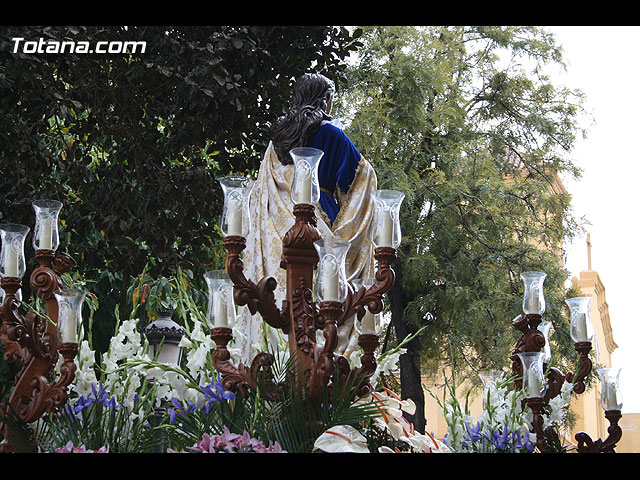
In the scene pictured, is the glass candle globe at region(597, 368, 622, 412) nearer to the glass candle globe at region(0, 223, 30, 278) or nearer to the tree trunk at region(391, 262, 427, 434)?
the glass candle globe at region(0, 223, 30, 278)

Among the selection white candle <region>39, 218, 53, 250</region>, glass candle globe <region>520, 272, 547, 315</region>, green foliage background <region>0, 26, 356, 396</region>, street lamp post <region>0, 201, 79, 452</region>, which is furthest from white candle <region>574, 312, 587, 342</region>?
green foliage background <region>0, 26, 356, 396</region>

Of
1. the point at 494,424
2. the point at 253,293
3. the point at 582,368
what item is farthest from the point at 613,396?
the point at 253,293

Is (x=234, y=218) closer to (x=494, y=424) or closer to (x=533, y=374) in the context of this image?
(x=494, y=424)

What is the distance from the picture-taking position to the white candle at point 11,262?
3.86m

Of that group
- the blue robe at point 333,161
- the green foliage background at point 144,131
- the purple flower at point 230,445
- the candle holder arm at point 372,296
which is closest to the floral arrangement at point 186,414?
the purple flower at point 230,445

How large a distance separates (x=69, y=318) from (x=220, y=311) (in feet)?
2.23

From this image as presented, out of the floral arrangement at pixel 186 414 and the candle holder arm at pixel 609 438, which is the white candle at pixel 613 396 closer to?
the candle holder arm at pixel 609 438

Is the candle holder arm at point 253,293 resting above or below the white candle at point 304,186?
below

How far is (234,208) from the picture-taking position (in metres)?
3.51

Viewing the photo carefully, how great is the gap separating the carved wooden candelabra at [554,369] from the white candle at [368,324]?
98cm

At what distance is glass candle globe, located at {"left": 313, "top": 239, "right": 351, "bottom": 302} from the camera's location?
324 centimetres
